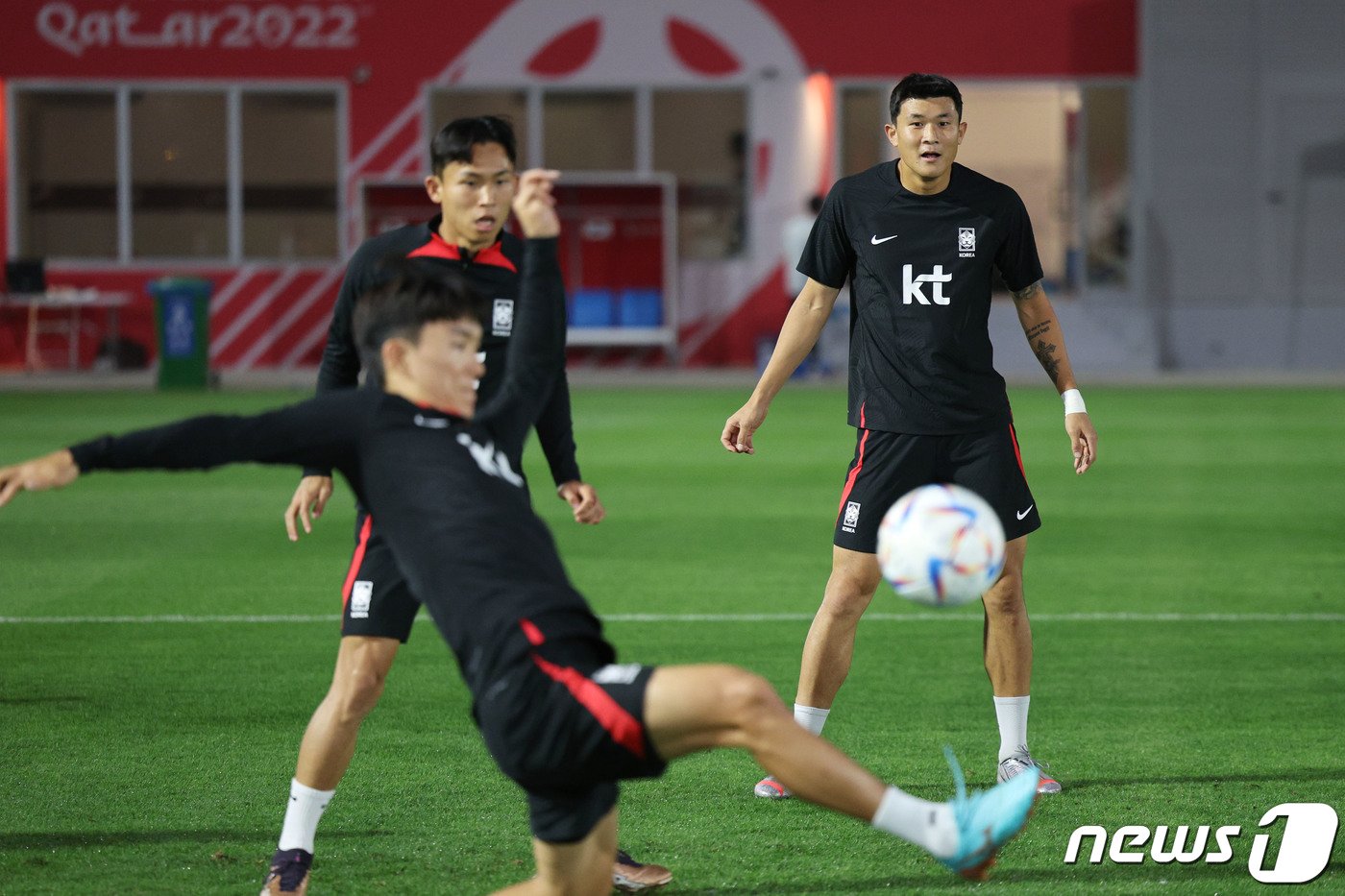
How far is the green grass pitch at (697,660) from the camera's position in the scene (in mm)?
5113

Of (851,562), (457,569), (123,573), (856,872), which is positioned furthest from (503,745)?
(123,573)

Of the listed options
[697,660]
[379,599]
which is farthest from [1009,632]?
[697,660]

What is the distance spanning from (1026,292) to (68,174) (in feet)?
86.1

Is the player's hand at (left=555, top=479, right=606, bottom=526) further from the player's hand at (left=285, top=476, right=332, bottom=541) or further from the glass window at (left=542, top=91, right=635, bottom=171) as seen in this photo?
the glass window at (left=542, top=91, right=635, bottom=171)

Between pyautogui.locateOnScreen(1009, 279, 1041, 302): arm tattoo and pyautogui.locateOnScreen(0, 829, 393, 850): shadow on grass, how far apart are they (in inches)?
110

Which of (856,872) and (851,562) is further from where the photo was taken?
(851,562)

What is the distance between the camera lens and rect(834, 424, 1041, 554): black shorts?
5.77 meters

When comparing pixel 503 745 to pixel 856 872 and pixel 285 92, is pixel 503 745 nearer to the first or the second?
pixel 856 872

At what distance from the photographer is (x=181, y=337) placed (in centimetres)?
2427

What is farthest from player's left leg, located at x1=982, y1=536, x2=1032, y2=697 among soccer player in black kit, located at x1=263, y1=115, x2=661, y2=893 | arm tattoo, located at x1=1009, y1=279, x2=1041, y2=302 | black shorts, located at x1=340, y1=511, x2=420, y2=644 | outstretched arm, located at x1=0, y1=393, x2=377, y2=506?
outstretched arm, located at x1=0, y1=393, x2=377, y2=506

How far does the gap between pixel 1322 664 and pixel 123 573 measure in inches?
264

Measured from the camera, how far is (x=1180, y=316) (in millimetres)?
29375

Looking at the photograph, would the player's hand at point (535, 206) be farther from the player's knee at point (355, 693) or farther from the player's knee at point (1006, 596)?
the player's knee at point (1006, 596)

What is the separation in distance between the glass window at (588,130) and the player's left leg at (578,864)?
84.9 ft
